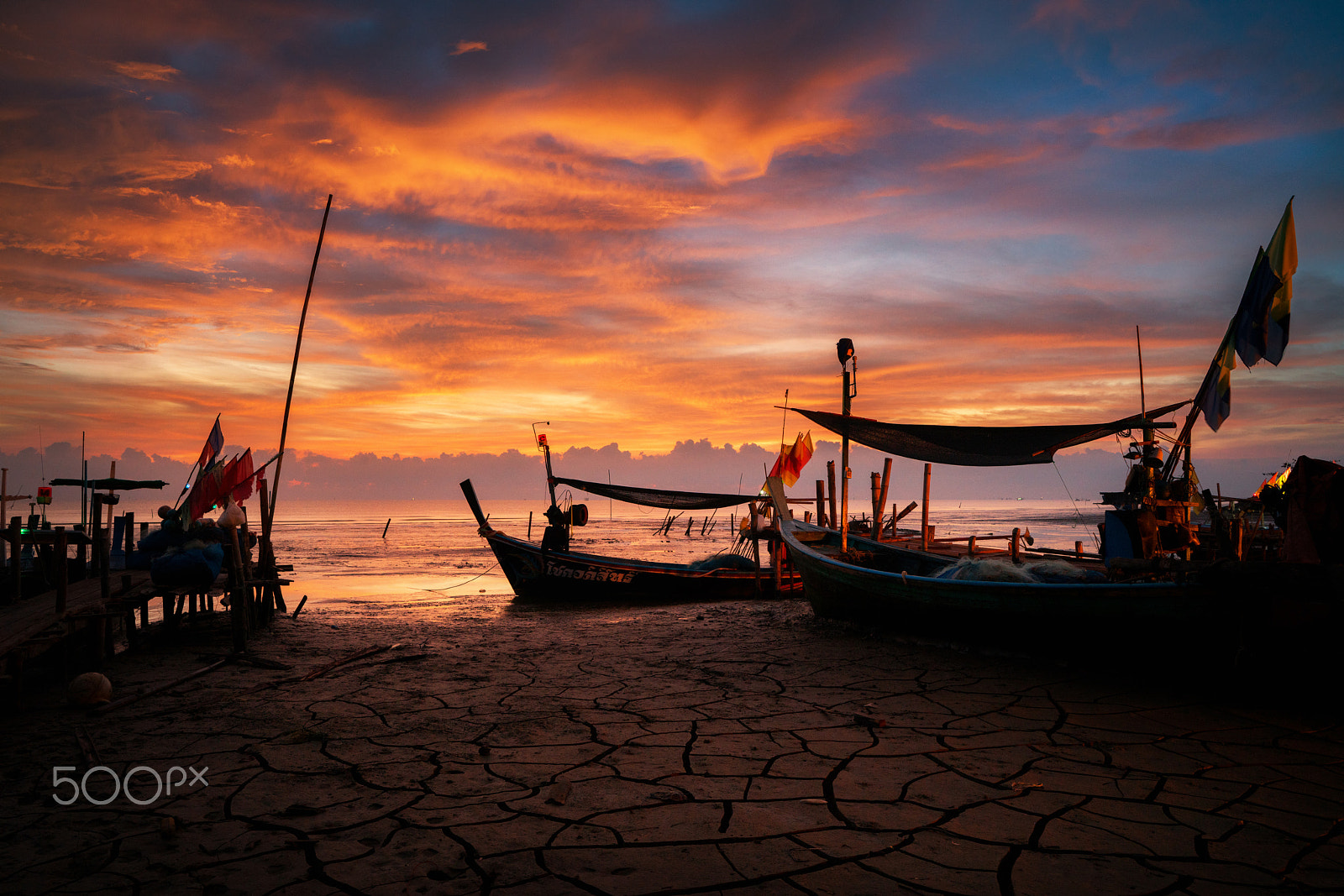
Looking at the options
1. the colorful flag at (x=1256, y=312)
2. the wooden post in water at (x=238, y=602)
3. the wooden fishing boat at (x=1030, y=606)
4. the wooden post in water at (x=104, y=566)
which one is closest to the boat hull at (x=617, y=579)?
the wooden fishing boat at (x=1030, y=606)

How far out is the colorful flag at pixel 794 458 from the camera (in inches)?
680

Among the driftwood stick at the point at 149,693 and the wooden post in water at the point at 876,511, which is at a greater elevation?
the wooden post in water at the point at 876,511

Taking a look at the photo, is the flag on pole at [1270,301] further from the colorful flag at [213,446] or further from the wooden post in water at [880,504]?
the colorful flag at [213,446]

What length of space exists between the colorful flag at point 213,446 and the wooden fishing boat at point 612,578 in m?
5.39

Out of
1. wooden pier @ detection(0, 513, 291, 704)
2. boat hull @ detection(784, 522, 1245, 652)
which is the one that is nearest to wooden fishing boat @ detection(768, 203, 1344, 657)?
boat hull @ detection(784, 522, 1245, 652)

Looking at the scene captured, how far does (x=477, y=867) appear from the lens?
11.1 ft

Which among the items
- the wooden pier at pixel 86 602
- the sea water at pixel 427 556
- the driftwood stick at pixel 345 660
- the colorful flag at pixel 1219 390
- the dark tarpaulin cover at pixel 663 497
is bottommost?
the sea water at pixel 427 556

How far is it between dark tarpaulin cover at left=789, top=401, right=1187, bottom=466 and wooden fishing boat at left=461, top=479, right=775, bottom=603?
16.3ft

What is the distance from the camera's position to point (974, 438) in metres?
11.2

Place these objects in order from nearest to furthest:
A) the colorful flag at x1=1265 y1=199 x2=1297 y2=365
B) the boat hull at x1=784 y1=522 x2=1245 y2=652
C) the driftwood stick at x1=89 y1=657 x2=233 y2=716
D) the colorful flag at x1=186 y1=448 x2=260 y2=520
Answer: the driftwood stick at x1=89 y1=657 x2=233 y2=716
the boat hull at x1=784 y1=522 x2=1245 y2=652
the colorful flag at x1=1265 y1=199 x2=1297 y2=365
the colorful flag at x1=186 y1=448 x2=260 y2=520

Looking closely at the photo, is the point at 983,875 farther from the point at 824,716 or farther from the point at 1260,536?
the point at 1260,536

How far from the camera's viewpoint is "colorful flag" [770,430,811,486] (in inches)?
680

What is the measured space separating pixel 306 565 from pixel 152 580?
2082 centimetres

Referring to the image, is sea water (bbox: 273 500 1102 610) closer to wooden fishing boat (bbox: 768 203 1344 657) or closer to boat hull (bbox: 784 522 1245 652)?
wooden fishing boat (bbox: 768 203 1344 657)
